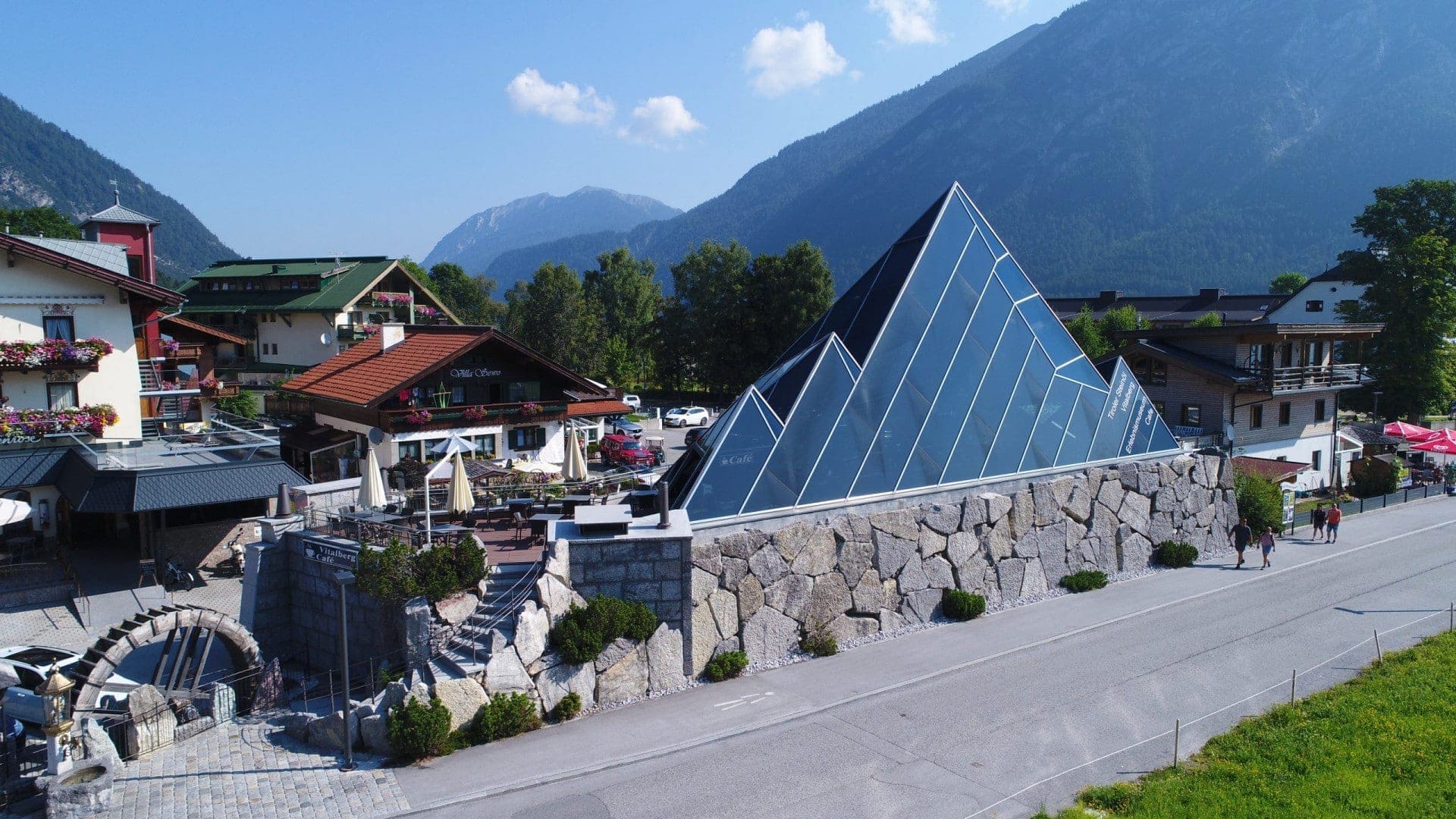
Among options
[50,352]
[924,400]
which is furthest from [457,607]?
[50,352]

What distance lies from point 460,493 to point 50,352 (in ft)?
50.9

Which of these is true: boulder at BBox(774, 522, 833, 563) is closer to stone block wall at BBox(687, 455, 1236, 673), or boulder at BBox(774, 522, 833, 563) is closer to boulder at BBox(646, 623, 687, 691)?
stone block wall at BBox(687, 455, 1236, 673)

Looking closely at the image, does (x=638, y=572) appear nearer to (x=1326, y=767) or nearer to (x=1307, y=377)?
(x=1326, y=767)

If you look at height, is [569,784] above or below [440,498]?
below

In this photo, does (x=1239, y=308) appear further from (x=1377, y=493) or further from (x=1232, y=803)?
(x=1232, y=803)

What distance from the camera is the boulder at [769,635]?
61.1ft

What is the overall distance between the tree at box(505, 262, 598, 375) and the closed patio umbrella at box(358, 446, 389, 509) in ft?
164

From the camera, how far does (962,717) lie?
52.5 feet

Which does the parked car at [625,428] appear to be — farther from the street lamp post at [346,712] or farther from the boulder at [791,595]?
the street lamp post at [346,712]

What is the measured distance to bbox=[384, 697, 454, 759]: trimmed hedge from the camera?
47.0 ft

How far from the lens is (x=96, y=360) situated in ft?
87.7

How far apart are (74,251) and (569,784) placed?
2696cm

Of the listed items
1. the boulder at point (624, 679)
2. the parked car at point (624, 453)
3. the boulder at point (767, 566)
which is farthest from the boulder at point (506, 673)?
the parked car at point (624, 453)

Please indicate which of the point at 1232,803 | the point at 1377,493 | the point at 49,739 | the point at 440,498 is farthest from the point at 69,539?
the point at 1377,493
